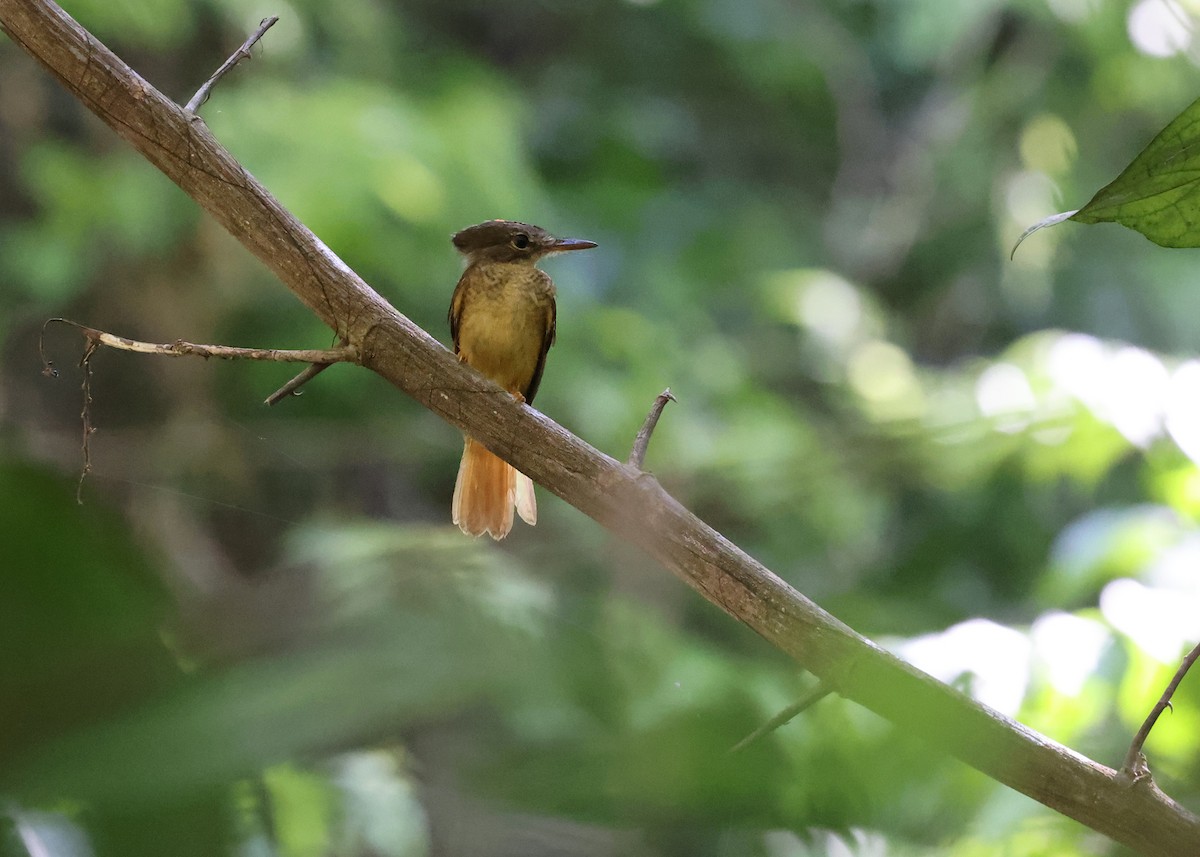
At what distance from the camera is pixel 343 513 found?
14.6 feet

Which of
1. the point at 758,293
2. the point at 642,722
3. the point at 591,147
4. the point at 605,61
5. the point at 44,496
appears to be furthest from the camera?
the point at 605,61

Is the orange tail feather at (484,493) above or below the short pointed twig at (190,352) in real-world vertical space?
above

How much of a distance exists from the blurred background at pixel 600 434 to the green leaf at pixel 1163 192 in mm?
318

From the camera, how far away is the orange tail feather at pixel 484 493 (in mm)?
2547

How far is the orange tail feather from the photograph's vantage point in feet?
8.36

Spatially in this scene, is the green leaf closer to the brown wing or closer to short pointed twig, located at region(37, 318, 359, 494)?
short pointed twig, located at region(37, 318, 359, 494)

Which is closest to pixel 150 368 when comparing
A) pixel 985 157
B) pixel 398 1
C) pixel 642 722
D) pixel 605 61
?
pixel 398 1

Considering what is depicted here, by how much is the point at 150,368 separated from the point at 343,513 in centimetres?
116

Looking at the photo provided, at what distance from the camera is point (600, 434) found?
4312 mm

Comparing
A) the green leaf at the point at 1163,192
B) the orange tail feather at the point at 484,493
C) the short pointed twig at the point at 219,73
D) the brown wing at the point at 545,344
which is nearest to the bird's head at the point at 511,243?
the brown wing at the point at 545,344

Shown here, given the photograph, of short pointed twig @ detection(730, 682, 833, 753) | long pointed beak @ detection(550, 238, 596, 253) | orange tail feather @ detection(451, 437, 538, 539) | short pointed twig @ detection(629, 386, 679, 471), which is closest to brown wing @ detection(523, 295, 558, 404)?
long pointed beak @ detection(550, 238, 596, 253)

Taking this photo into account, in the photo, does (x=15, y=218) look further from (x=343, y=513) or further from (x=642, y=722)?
(x=642, y=722)

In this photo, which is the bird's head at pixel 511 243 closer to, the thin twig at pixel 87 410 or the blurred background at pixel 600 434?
A: the blurred background at pixel 600 434

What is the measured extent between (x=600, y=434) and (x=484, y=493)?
1.73 meters
